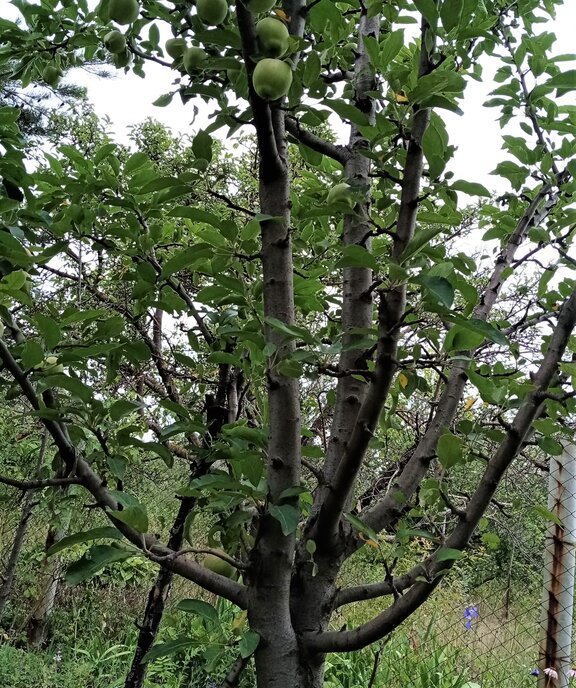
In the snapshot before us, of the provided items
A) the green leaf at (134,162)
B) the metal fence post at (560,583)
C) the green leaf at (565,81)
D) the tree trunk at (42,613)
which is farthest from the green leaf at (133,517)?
the tree trunk at (42,613)

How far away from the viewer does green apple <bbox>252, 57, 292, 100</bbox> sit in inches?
26.2

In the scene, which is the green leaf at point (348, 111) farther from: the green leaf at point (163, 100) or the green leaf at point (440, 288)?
the green leaf at point (163, 100)

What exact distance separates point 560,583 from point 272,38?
7.23 ft

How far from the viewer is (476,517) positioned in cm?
82

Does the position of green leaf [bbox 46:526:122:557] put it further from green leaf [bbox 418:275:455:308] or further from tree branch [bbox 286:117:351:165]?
tree branch [bbox 286:117:351:165]

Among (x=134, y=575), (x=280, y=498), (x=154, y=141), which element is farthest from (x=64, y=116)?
(x=280, y=498)

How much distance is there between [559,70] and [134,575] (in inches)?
177

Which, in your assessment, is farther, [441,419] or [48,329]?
[441,419]

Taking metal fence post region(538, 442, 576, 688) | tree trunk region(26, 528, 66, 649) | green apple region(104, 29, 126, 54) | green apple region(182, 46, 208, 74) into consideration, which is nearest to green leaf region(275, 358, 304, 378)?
green apple region(182, 46, 208, 74)

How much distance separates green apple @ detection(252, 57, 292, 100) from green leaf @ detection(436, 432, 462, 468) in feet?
1.60

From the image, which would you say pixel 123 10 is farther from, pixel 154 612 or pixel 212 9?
pixel 154 612

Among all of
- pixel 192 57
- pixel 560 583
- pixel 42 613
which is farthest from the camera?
pixel 42 613

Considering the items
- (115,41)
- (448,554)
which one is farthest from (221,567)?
(115,41)

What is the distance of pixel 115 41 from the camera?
3.71 feet
